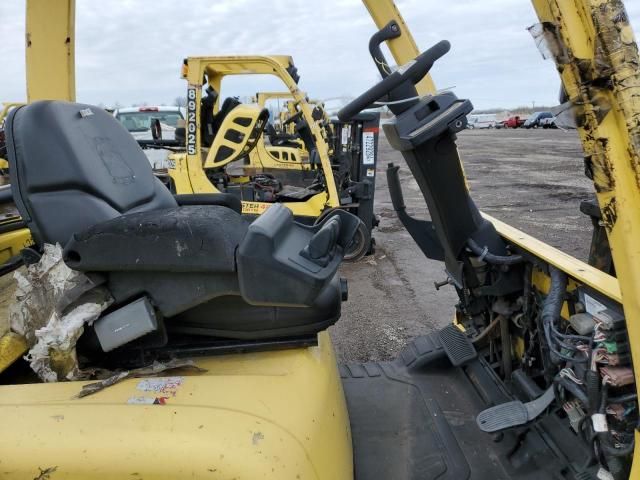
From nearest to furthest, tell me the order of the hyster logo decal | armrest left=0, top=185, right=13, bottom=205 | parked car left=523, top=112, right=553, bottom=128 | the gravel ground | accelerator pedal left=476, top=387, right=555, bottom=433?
1. accelerator pedal left=476, top=387, right=555, bottom=433
2. armrest left=0, top=185, right=13, bottom=205
3. the gravel ground
4. the hyster logo decal
5. parked car left=523, top=112, right=553, bottom=128

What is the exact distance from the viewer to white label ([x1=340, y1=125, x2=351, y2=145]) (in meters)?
7.52

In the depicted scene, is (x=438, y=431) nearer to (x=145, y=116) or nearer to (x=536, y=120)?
(x=145, y=116)

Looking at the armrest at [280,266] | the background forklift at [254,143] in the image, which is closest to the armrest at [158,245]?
the armrest at [280,266]

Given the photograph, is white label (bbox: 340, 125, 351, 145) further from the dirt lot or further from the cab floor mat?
the cab floor mat

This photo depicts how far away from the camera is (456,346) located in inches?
98.4

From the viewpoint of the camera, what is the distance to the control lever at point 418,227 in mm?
2264

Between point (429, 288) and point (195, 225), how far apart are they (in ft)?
13.7

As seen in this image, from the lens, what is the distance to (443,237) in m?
2.11

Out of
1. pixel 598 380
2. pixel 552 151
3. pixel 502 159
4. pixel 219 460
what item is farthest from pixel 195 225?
pixel 552 151

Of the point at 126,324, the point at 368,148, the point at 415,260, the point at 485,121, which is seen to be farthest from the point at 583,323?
the point at 485,121

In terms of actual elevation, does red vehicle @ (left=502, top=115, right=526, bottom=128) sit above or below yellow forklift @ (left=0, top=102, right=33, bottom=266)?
below

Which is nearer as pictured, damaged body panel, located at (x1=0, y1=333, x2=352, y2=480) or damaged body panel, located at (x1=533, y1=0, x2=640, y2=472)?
damaged body panel, located at (x1=533, y1=0, x2=640, y2=472)

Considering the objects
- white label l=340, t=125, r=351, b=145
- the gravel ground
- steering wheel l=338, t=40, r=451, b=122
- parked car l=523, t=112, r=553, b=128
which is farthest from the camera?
parked car l=523, t=112, r=553, b=128

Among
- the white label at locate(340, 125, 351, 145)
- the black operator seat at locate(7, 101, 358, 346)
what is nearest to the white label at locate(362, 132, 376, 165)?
the white label at locate(340, 125, 351, 145)
